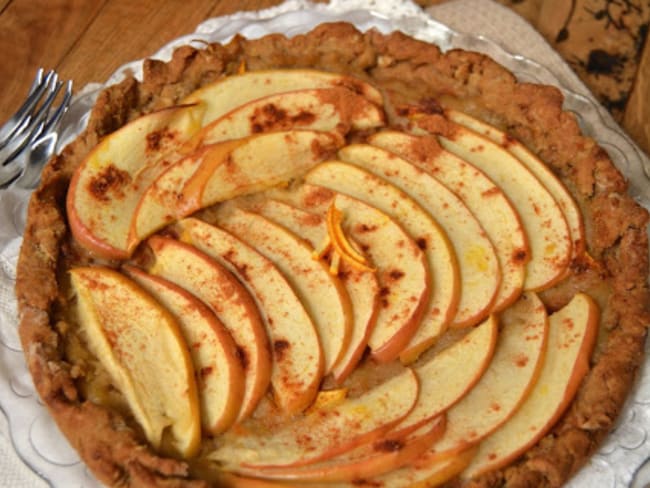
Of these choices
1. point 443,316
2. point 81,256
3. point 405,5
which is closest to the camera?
point 443,316

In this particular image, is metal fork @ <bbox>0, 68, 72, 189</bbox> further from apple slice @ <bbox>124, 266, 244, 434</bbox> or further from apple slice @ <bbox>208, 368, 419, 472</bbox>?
apple slice @ <bbox>208, 368, 419, 472</bbox>

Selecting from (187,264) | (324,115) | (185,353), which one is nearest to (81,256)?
(187,264)

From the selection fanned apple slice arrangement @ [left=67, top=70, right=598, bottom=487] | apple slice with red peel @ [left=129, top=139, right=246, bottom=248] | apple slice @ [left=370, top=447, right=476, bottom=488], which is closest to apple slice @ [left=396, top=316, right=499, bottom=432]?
fanned apple slice arrangement @ [left=67, top=70, right=598, bottom=487]

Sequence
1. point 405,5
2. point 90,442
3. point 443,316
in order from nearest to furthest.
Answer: point 90,442
point 443,316
point 405,5

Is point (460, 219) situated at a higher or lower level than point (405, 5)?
lower

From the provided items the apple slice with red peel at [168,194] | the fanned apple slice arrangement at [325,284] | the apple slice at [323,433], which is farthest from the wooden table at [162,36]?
the apple slice at [323,433]

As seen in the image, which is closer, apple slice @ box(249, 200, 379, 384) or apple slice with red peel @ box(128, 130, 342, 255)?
apple slice @ box(249, 200, 379, 384)

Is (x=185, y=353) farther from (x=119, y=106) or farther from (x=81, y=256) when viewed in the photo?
(x=119, y=106)

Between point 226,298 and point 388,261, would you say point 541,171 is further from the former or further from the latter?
point 226,298
